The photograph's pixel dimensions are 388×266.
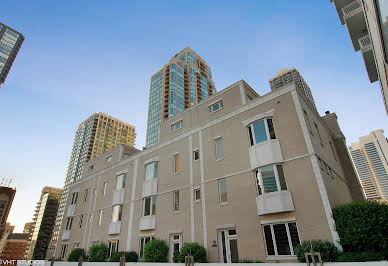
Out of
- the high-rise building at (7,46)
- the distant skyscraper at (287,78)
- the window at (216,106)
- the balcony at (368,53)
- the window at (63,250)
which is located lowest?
the window at (63,250)

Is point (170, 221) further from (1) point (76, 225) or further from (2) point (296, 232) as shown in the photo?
(1) point (76, 225)

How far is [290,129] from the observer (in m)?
13.9

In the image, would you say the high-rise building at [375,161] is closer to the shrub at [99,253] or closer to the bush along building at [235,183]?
the bush along building at [235,183]

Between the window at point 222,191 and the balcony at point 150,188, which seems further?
the balcony at point 150,188

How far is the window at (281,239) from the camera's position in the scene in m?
11.6

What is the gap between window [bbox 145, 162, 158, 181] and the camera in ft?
71.2

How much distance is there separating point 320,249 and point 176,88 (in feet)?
258

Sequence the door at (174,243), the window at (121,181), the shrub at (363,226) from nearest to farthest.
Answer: the shrub at (363,226) → the door at (174,243) → the window at (121,181)

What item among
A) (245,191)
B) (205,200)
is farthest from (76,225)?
(245,191)

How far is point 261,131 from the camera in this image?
1516 cm

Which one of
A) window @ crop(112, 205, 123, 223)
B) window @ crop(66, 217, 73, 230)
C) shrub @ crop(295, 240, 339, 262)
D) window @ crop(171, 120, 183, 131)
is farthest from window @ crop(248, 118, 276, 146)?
window @ crop(66, 217, 73, 230)

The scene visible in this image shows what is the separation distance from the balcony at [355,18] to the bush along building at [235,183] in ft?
26.5

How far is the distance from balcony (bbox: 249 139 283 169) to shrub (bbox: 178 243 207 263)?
20.8 feet

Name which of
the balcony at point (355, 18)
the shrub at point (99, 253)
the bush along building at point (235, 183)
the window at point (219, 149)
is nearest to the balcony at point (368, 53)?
the balcony at point (355, 18)
